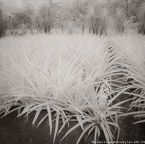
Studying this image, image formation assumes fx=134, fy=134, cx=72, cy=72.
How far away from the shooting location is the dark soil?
0.31 m

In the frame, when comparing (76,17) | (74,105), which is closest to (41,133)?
(74,105)

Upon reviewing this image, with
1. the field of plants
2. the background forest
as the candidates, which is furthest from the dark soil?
the background forest

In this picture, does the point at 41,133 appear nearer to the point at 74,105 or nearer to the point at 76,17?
the point at 74,105

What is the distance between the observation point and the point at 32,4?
1.04 m

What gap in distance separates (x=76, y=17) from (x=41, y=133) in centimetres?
115

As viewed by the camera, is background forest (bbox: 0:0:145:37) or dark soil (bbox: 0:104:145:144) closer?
dark soil (bbox: 0:104:145:144)

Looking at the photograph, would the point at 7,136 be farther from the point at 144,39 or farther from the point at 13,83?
the point at 144,39

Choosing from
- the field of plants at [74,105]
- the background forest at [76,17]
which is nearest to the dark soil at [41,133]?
the field of plants at [74,105]

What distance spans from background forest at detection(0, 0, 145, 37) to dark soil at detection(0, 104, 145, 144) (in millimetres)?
773

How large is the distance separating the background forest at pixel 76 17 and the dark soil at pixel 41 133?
773mm

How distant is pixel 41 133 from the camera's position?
1.07ft

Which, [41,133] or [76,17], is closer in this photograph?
[41,133]

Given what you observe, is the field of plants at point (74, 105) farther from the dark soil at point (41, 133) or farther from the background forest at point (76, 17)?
the background forest at point (76, 17)

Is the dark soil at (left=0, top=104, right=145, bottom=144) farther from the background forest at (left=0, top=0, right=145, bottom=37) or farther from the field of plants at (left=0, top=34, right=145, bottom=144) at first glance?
the background forest at (left=0, top=0, right=145, bottom=37)
